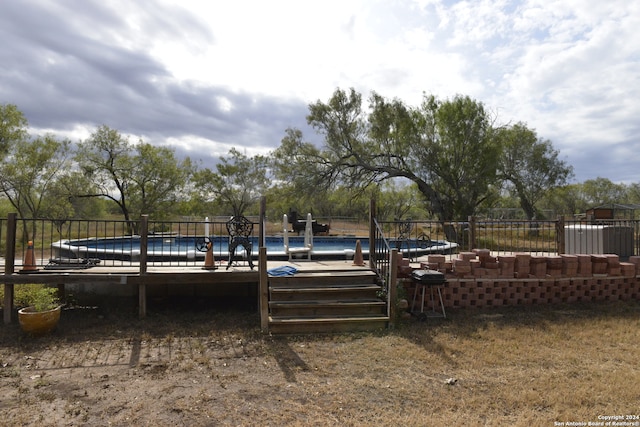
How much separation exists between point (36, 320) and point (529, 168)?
1342 inches

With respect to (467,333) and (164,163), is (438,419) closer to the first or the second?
(467,333)

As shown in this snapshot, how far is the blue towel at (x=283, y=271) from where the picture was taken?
671 centimetres

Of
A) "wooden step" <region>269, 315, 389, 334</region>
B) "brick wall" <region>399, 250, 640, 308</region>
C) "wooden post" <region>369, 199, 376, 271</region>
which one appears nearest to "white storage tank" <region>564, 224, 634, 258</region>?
"brick wall" <region>399, 250, 640, 308</region>

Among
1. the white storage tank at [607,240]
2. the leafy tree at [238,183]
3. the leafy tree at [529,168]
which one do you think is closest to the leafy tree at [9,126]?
the leafy tree at [238,183]

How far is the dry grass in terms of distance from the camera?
11.1 feet

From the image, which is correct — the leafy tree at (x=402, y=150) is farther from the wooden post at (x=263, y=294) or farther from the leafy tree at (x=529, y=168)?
the wooden post at (x=263, y=294)

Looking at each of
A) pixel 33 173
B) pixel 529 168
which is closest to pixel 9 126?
pixel 33 173

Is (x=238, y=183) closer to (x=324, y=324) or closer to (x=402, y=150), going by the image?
(x=402, y=150)

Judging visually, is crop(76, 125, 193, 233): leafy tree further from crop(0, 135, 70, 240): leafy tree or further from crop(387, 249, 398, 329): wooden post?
crop(387, 249, 398, 329): wooden post

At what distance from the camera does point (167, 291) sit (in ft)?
24.2

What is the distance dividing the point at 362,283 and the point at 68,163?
86.0ft

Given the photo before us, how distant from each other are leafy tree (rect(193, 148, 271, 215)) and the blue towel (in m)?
27.6

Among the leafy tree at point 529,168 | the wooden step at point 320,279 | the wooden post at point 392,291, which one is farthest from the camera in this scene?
the leafy tree at point 529,168

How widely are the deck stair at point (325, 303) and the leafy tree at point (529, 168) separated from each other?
91.3ft
